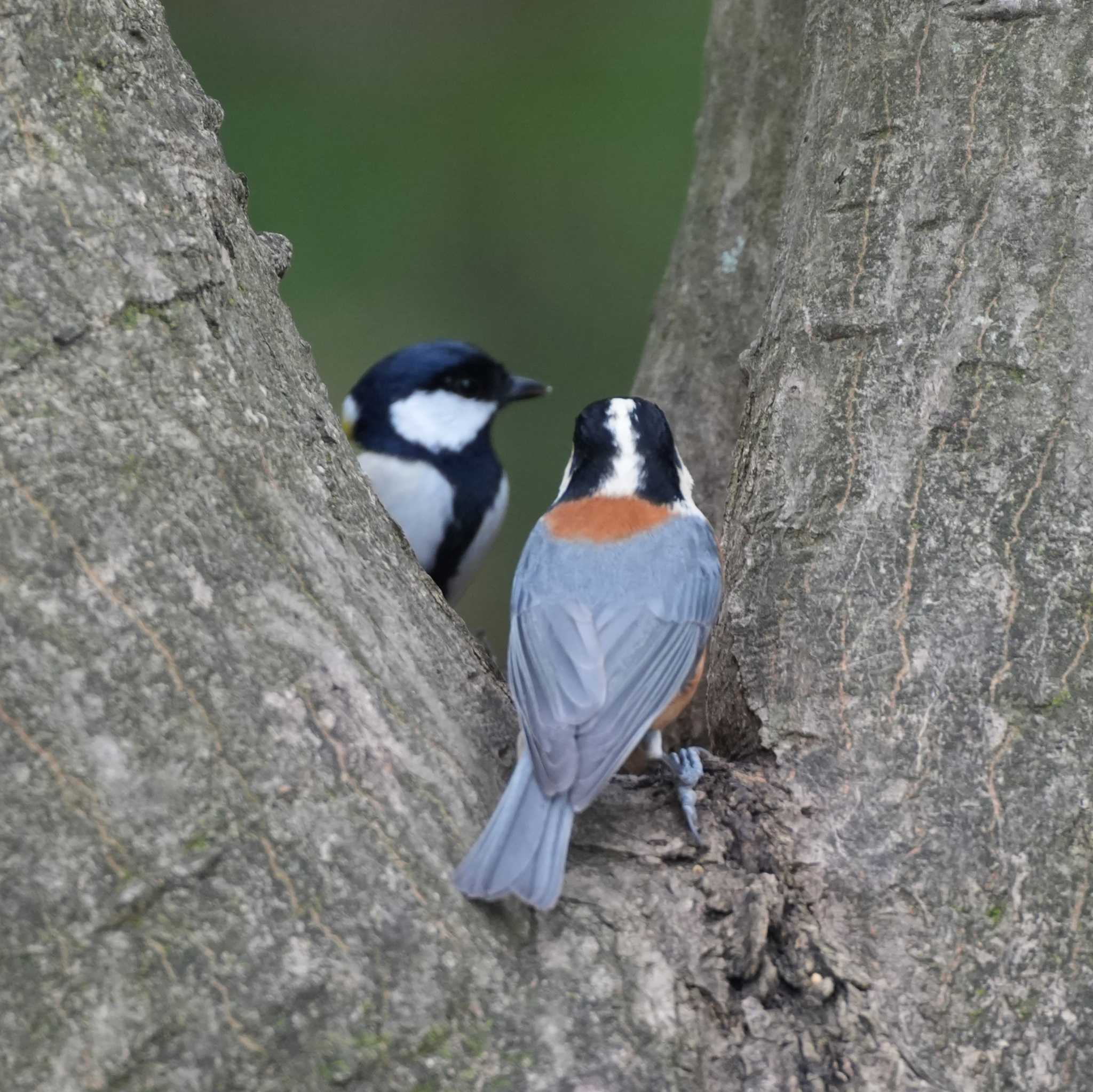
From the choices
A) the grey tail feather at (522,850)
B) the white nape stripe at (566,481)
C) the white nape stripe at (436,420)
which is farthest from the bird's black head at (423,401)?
the grey tail feather at (522,850)

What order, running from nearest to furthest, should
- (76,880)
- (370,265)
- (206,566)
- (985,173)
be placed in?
(76,880)
(206,566)
(985,173)
(370,265)

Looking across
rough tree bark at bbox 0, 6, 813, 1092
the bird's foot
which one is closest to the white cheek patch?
the bird's foot

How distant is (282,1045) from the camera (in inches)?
50.8

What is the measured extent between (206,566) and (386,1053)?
522 mm

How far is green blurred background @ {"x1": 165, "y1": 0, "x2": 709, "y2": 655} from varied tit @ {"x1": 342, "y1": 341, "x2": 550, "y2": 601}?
3.46ft

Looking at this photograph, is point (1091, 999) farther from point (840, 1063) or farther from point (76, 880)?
point (76, 880)

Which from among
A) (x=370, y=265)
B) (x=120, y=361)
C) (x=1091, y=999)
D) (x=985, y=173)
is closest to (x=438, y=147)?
(x=370, y=265)

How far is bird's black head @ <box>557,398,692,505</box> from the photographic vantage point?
2324 mm

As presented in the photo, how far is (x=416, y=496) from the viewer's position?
3.50 meters

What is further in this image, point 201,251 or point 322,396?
point 322,396

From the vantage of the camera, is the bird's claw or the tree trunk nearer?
the tree trunk

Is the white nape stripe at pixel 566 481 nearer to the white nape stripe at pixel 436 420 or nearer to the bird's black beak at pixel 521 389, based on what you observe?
the white nape stripe at pixel 436 420

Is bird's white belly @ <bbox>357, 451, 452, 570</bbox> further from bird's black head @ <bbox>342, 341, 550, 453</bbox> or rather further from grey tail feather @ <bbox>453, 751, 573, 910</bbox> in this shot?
grey tail feather @ <bbox>453, 751, 573, 910</bbox>

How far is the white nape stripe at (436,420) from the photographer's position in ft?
11.9
